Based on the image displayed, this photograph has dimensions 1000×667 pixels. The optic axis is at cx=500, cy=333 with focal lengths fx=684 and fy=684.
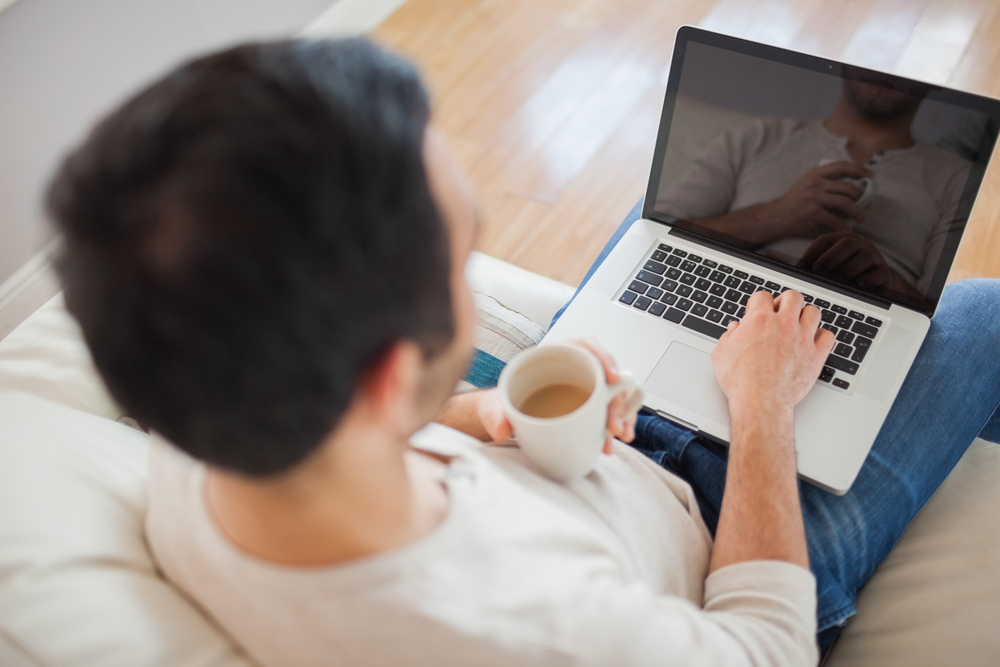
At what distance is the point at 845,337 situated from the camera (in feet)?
3.09

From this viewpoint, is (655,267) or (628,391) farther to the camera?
(655,267)

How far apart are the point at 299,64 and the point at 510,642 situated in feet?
1.31

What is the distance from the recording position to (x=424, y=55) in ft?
7.64

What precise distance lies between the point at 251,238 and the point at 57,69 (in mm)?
1761

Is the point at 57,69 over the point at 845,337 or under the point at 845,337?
over

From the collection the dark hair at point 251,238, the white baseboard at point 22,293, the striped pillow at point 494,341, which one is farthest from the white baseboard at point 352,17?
the dark hair at point 251,238

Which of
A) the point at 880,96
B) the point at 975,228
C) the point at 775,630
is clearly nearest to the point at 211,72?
the point at 775,630

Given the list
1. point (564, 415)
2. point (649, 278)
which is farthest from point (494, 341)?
point (564, 415)

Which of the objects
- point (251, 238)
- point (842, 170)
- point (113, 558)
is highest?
point (251, 238)

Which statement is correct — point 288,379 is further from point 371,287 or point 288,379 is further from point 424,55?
point 424,55

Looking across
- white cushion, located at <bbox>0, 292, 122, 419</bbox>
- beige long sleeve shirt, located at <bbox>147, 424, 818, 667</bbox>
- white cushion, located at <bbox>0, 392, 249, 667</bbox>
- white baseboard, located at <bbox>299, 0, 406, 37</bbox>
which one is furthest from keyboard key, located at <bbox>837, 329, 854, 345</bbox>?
white baseboard, located at <bbox>299, 0, 406, 37</bbox>

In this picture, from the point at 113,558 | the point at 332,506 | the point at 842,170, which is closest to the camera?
the point at 332,506

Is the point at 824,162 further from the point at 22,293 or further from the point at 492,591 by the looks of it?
the point at 22,293

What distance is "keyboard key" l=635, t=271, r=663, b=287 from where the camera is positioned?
1.05m
